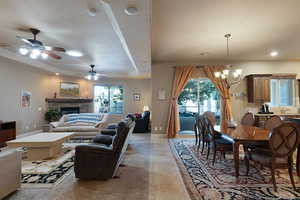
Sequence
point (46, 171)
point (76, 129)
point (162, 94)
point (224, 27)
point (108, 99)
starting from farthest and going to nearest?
point (108, 99)
point (162, 94)
point (76, 129)
point (224, 27)
point (46, 171)

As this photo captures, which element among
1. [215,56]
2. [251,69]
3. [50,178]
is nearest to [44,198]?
[50,178]

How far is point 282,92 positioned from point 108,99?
7921mm

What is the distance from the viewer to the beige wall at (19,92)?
5739 millimetres

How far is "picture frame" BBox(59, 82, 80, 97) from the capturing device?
→ 8492 mm

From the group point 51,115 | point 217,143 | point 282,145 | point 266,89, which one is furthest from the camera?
point 51,115

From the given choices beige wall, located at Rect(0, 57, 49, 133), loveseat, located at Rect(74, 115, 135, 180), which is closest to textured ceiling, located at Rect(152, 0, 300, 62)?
loveseat, located at Rect(74, 115, 135, 180)

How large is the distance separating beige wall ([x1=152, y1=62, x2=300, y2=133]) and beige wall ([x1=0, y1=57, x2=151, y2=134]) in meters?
3.01

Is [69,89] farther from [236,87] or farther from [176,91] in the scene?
[236,87]

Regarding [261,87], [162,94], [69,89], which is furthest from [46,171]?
[261,87]

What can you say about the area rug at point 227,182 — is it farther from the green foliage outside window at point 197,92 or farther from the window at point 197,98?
the green foliage outside window at point 197,92

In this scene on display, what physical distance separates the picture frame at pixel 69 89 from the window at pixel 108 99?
1069 mm

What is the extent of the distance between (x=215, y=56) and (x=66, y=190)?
5688 mm

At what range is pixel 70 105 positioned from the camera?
28.4 ft

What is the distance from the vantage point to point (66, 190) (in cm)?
258
